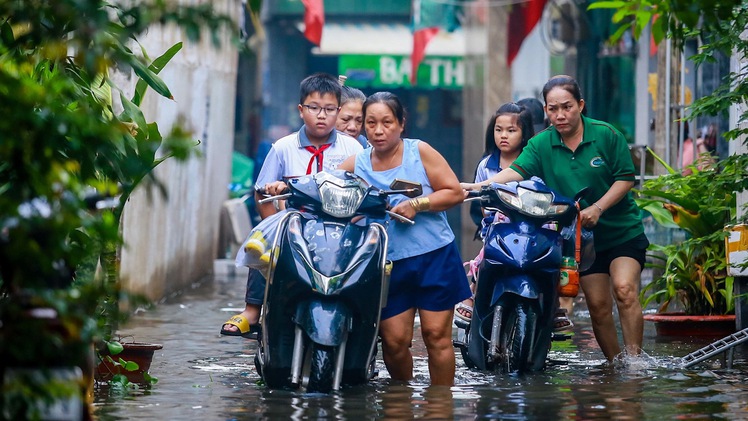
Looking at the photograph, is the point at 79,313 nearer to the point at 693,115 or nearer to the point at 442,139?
the point at 693,115

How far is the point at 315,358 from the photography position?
265 inches

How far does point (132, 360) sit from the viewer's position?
7.25m

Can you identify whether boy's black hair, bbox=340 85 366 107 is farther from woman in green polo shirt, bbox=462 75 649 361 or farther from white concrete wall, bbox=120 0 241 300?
woman in green polo shirt, bbox=462 75 649 361

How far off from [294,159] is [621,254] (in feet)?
6.53

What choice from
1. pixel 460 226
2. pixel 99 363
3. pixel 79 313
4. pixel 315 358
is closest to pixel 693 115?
pixel 315 358

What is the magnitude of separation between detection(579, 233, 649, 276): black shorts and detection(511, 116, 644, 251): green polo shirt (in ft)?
0.10

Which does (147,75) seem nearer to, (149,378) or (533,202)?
(149,378)

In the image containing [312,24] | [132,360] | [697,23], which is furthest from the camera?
[312,24]

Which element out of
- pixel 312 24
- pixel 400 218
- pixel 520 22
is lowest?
pixel 400 218

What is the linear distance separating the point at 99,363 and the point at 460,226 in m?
18.0

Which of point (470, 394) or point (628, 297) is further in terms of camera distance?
point (628, 297)

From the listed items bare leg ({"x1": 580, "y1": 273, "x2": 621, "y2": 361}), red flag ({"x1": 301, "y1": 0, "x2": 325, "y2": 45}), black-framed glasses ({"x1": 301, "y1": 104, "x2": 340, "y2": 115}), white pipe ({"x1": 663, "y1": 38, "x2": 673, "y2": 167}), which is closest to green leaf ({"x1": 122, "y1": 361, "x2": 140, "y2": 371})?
black-framed glasses ({"x1": 301, "y1": 104, "x2": 340, "y2": 115})

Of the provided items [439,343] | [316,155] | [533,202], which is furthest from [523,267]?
[316,155]

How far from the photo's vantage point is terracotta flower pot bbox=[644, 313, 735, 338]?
377 inches
